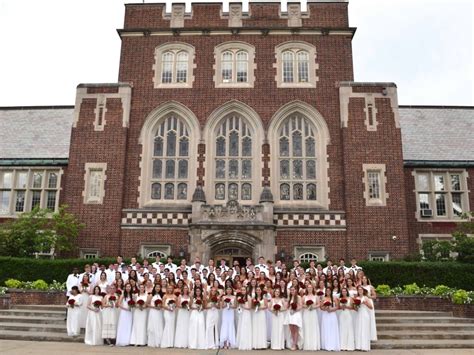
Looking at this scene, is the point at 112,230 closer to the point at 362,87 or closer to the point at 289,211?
the point at 289,211

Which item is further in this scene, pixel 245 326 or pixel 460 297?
pixel 460 297

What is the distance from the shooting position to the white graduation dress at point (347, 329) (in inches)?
419

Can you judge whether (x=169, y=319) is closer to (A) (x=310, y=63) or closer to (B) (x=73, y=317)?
(B) (x=73, y=317)

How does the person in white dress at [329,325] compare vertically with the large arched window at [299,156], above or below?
below

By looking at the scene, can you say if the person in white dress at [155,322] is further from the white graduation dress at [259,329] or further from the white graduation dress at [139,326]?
the white graduation dress at [259,329]

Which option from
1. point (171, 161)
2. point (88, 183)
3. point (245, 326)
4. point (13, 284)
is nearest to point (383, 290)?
point (245, 326)

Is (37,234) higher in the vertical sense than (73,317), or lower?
higher

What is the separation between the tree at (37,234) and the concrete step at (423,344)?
12959 millimetres

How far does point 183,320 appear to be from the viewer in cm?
1080

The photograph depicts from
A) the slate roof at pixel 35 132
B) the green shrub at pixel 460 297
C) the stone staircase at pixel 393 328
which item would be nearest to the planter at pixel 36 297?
the stone staircase at pixel 393 328

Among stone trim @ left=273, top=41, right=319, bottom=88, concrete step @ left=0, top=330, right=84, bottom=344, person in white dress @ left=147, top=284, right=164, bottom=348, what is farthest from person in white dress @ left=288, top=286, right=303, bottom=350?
stone trim @ left=273, top=41, right=319, bottom=88

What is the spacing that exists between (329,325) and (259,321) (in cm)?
170

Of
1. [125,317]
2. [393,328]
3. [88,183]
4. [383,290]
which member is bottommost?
[393,328]

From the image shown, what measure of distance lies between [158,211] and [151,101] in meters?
5.35
